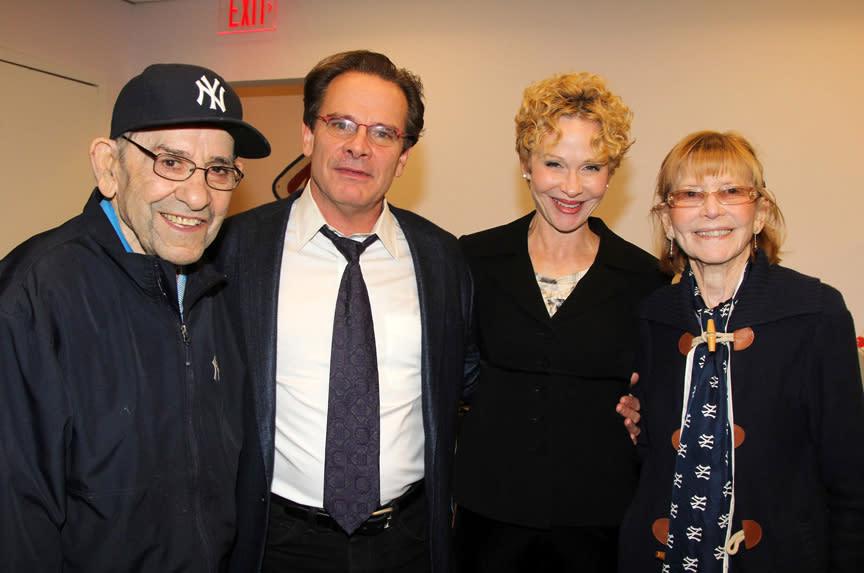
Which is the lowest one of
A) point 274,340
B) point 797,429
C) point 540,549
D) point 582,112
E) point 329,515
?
point 540,549

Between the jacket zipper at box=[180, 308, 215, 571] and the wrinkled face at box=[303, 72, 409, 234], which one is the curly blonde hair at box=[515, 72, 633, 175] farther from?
the jacket zipper at box=[180, 308, 215, 571]

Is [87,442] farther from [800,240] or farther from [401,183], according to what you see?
[800,240]

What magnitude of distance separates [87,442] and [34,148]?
3.88m

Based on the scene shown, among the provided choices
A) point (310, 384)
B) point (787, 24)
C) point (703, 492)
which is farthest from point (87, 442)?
point (787, 24)

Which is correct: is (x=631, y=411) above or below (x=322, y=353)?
below

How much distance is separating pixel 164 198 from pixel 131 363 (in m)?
0.38

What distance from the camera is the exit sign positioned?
4621 millimetres

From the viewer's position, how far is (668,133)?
386 cm

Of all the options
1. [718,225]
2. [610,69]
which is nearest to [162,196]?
[718,225]

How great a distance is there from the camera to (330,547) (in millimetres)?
1771

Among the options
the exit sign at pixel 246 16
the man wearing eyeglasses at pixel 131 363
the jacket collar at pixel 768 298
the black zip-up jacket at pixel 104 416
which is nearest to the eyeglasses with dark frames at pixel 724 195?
the jacket collar at pixel 768 298

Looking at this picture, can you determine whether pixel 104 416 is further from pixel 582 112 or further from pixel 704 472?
pixel 582 112

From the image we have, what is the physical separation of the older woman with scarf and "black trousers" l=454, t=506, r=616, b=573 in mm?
180

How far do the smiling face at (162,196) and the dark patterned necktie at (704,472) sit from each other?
4.48 feet
